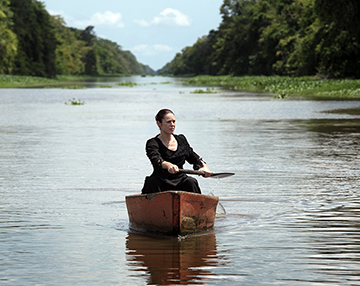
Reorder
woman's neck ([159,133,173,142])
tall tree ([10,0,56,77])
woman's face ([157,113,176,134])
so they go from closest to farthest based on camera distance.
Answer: woman's face ([157,113,176,134]) < woman's neck ([159,133,173,142]) < tall tree ([10,0,56,77])

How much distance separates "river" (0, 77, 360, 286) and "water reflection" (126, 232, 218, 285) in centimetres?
1

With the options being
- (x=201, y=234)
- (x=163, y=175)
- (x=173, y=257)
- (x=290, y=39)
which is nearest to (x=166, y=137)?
(x=163, y=175)

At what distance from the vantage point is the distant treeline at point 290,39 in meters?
45.8

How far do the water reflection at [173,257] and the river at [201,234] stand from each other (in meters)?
0.01

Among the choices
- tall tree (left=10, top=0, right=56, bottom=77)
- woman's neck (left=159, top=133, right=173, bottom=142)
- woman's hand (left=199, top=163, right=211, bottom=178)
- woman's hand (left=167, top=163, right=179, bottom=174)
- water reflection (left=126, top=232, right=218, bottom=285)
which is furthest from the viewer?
tall tree (left=10, top=0, right=56, bottom=77)

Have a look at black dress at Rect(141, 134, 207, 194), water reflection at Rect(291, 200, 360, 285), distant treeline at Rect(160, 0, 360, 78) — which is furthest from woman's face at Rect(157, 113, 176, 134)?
distant treeline at Rect(160, 0, 360, 78)

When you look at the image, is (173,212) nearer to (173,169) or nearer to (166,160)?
(173,169)

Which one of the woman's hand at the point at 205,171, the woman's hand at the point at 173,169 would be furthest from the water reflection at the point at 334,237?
the woman's hand at the point at 173,169

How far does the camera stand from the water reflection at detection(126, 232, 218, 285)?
5.67m

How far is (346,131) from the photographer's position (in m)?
19.8

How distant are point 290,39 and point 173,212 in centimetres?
7532

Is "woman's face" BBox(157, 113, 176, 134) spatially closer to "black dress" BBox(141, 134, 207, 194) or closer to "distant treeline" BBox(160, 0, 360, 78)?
"black dress" BBox(141, 134, 207, 194)

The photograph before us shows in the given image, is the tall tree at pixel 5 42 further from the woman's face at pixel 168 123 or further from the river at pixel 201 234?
the woman's face at pixel 168 123

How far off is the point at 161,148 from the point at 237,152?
25.4 feet
